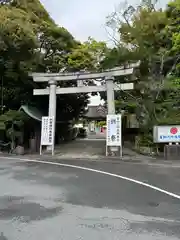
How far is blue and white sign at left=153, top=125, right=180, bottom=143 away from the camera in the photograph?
1330 cm

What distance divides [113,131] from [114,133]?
12cm

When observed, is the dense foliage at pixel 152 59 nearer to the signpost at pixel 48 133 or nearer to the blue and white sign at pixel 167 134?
the blue and white sign at pixel 167 134

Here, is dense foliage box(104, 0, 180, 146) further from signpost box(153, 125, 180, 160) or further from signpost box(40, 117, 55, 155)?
signpost box(40, 117, 55, 155)

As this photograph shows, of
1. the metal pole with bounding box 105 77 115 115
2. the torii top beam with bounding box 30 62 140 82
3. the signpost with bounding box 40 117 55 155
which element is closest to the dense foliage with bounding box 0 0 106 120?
the torii top beam with bounding box 30 62 140 82

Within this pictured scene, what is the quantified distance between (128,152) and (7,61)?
9.60m

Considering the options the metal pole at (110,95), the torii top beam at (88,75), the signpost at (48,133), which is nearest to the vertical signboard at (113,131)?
the metal pole at (110,95)

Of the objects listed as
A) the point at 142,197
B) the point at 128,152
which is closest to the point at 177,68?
the point at 128,152

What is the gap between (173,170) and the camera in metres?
9.69

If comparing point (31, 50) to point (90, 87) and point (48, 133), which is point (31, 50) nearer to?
A: point (90, 87)

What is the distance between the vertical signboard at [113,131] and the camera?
45.2 feet

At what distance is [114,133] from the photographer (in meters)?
13.9

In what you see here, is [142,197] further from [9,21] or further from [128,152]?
[9,21]

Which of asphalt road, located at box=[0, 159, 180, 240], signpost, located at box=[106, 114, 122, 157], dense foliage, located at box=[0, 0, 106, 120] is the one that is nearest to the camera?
asphalt road, located at box=[0, 159, 180, 240]

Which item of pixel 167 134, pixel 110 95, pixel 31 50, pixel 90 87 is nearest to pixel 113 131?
pixel 110 95
